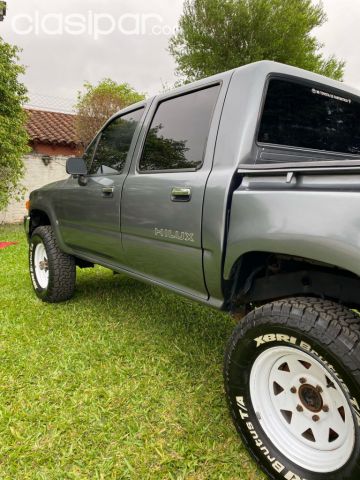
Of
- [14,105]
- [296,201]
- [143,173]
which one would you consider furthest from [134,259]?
[14,105]

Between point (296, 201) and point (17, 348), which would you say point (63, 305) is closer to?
point (17, 348)

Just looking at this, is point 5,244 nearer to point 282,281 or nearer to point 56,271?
point 56,271

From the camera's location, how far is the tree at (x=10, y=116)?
380 inches

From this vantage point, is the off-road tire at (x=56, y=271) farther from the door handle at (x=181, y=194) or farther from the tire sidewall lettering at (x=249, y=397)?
the tire sidewall lettering at (x=249, y=397)

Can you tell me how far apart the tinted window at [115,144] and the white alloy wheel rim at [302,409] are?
6.13 feet

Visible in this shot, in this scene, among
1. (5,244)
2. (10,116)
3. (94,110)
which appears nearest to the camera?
(5,244)

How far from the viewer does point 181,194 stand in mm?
2168

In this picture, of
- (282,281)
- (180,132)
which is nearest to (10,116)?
(180,132)

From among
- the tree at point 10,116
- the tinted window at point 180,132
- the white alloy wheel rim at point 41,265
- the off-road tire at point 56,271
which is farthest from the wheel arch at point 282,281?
the tree at point 10,116

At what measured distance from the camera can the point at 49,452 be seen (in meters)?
1.95

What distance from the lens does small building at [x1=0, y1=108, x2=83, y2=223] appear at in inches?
504

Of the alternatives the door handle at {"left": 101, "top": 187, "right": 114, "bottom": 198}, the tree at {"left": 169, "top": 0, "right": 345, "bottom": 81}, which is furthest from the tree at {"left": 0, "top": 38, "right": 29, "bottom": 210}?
the door handle at {"left": 101, "top": 187, "right": 114, "bottom": 198}

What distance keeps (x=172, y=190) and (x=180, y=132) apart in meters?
0.45

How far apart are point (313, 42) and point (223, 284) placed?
51.7 feet
